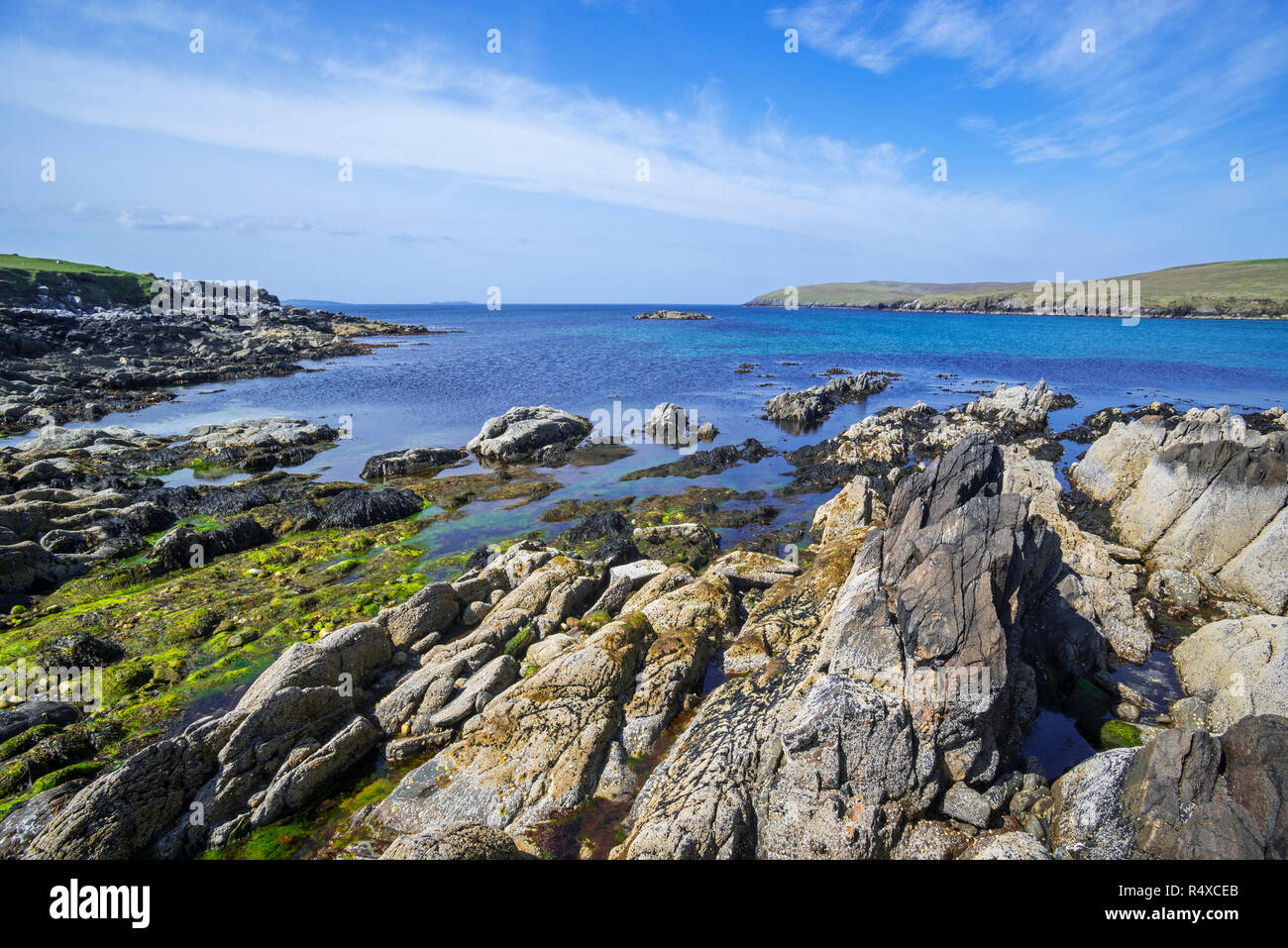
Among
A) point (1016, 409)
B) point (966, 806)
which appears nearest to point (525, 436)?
point (966, 806)

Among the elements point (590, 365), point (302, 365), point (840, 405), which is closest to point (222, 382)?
point (302, 365)

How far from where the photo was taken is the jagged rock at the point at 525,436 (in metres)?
37.7

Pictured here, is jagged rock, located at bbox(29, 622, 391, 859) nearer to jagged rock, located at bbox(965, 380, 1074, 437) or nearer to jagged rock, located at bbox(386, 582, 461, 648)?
jagged rock, located at bbox(386, 582, 461, 648)

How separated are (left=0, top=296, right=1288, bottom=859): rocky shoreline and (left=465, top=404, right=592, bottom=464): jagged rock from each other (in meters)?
12.0

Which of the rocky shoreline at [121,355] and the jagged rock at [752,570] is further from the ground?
the rocky shoreline at [121,355]

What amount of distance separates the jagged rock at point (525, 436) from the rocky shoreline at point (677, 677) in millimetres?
11980

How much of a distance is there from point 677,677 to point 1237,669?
41.6 ft

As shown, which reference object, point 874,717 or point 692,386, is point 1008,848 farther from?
point 692,386

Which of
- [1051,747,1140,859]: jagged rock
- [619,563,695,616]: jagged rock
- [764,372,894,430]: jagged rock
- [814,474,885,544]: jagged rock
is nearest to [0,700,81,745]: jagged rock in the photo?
[619,563,695,616]: jagged rock

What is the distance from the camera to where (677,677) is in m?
14.2

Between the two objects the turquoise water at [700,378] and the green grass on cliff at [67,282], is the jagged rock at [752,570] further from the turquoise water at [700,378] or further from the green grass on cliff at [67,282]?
the green grass on cliff at [67,282]

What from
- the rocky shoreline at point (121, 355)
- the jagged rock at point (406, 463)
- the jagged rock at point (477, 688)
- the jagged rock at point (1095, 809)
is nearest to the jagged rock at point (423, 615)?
the jagged rock at point (477, 688)

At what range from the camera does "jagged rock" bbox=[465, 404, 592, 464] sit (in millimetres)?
37656

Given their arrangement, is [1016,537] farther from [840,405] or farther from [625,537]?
[840,405]
